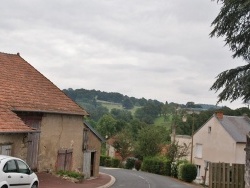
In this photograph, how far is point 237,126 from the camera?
45062 mm

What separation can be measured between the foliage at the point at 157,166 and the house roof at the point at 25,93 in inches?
884

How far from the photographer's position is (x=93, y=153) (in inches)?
1219

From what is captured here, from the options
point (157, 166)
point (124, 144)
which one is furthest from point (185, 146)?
point (124, 144)

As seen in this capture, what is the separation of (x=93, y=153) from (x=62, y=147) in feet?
19.7

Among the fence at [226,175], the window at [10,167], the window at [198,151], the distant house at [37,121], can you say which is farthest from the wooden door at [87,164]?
the window at [198,151]

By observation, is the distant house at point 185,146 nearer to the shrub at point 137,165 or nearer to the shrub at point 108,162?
the shrub at point 137,165

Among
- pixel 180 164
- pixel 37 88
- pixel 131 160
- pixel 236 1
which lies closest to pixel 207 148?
pixel 180 164

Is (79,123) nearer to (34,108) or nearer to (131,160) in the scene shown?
(34,108)

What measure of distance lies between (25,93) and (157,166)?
28.4 m

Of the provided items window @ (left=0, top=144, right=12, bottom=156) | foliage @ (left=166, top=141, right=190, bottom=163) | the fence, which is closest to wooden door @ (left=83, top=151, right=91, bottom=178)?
window @ (left=0, top=144, right=12, bottom=156)

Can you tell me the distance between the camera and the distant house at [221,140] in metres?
41.9

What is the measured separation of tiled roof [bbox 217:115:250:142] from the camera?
140 feet

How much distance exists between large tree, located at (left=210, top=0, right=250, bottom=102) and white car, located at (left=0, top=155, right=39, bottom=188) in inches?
373

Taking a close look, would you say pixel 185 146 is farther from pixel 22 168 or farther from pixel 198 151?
pixel 22 168
